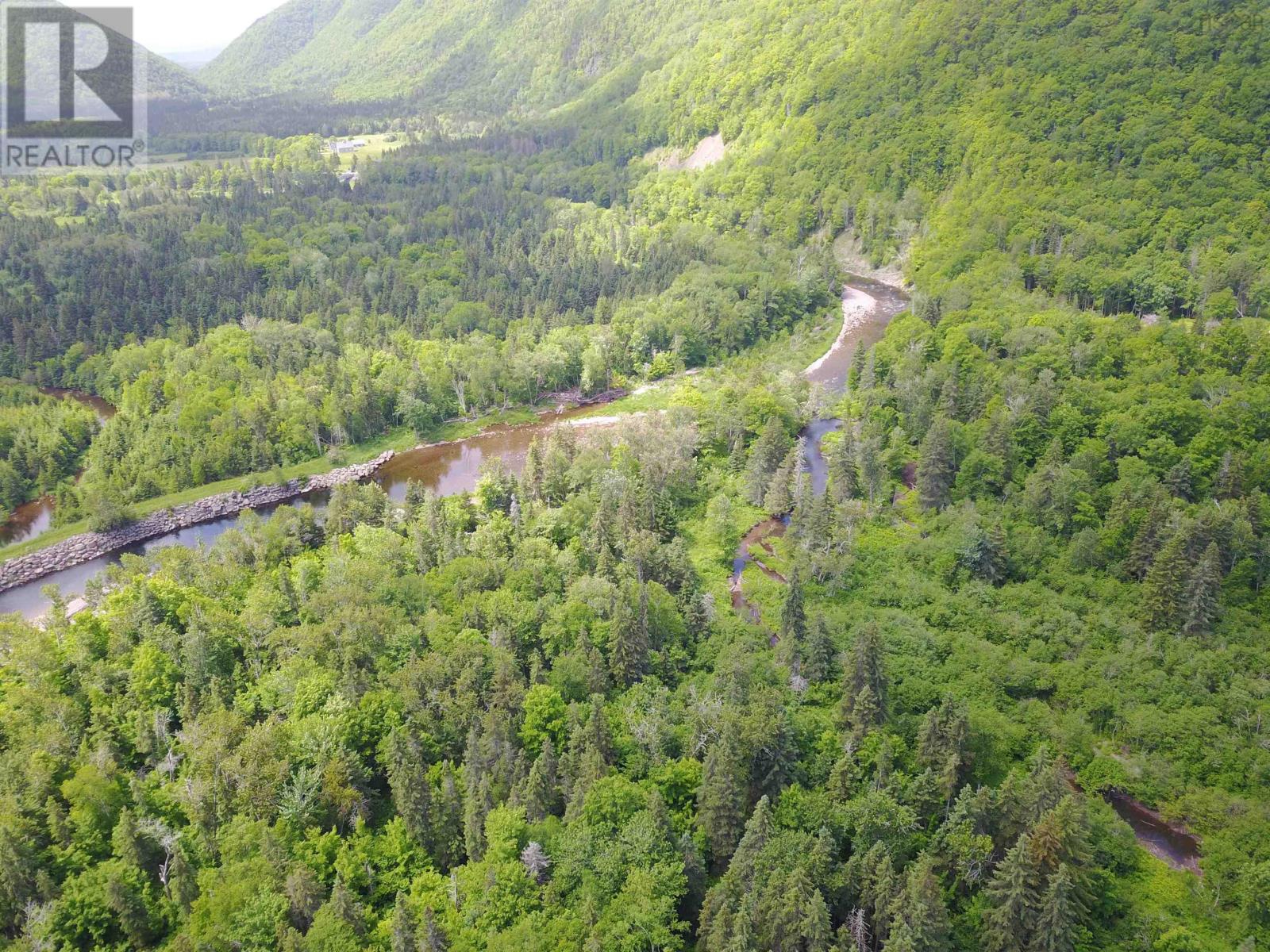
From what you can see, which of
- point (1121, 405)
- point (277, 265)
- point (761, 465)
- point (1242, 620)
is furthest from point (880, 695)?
point (277, 265)

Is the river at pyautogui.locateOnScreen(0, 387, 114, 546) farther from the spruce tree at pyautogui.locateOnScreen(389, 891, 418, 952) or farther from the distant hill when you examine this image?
the distant hill

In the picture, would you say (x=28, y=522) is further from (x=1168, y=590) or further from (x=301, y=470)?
(x=1168, y=590)

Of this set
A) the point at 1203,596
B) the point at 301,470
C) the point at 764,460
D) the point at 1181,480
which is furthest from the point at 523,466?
the point at 1203,596

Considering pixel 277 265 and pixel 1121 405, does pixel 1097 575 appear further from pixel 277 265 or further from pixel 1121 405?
pixel 277 265

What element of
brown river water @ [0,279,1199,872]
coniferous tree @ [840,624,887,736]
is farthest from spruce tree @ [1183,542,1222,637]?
coniferous tree @ [840,624,887,736]

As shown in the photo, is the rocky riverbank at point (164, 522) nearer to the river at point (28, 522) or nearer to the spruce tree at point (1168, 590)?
the river at point (28, 522)

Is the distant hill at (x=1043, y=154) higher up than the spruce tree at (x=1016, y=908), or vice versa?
the distant hill at (x=1043, y=154)

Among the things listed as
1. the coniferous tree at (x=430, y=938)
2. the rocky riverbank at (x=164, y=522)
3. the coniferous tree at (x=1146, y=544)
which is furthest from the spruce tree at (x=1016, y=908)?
the rocky riverbank at (x=164, y=522)
